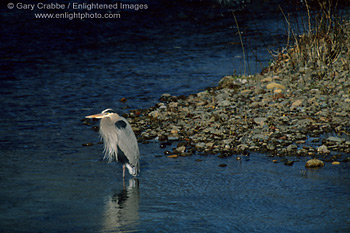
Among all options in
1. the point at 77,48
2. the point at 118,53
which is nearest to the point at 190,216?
the point at 118,53

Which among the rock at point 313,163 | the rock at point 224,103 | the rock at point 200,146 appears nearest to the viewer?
the rock at point 313,163

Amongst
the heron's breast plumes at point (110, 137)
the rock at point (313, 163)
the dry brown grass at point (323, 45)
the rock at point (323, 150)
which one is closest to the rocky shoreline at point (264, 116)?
the rock at point (323, 150)

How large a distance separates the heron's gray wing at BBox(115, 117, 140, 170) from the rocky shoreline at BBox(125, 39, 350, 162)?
0.80 metres

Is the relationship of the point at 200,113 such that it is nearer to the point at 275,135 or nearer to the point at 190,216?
the point at 275,135

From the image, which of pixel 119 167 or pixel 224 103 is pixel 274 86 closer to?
pixel 224 103

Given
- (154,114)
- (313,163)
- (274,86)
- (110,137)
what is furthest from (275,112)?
(110,137)

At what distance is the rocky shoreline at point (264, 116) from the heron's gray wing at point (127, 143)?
0.80 metres

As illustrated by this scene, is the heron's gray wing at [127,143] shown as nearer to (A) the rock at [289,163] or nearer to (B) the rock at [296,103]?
(A) the rock at [289,163]

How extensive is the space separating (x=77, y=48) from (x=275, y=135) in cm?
1057

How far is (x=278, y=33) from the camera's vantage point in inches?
754

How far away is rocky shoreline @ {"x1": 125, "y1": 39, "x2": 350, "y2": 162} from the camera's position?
30.2ft

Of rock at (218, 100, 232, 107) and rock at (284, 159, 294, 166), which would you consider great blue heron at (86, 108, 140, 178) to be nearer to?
rock at (284, 159, 294, 166)

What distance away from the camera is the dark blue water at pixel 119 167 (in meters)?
6.61

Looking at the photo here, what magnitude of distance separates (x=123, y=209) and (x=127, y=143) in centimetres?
178
